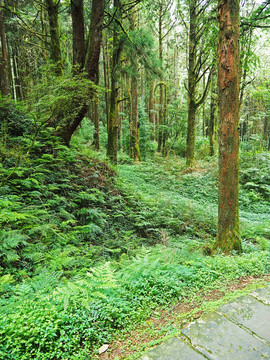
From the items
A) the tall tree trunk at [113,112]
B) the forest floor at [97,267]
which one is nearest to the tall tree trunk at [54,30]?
the tall tree trunk at [113,112]

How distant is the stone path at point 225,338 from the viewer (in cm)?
201

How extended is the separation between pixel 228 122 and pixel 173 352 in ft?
13.6

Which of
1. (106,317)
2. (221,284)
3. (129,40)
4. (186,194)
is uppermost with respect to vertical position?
(129,40)

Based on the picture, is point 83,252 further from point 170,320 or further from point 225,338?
point 225,338

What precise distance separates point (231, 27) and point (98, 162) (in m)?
6.05

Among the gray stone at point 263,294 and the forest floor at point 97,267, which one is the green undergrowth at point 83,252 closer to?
the forest floor at point 97,267

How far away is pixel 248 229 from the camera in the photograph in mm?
7191

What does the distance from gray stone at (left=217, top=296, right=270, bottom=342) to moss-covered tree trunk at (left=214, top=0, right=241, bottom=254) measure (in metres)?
2.08

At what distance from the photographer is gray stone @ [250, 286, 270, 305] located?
288cm

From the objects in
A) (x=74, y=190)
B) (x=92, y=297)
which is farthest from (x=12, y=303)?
(x=74, y=190)

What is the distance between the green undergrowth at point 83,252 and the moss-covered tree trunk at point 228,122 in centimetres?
64

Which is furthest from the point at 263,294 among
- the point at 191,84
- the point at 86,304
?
the point at 191,84

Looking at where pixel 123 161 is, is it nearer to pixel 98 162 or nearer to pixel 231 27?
pixel 98 162

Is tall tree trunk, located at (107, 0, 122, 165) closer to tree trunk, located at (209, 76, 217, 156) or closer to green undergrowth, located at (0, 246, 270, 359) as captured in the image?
green undergrowth, located at (0, 246, 270, 359)
